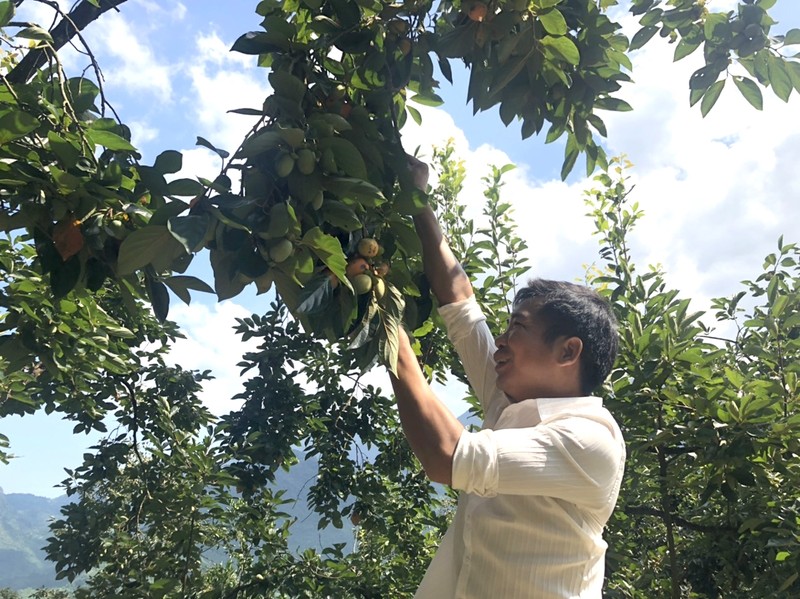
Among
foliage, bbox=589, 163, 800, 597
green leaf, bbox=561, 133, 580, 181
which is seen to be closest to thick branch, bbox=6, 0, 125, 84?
green leaf, bbox=561, 133, 580, 181

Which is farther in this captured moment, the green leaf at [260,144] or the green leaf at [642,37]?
the green leaf at [642,37]

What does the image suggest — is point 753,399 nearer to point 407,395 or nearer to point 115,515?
point 407,395

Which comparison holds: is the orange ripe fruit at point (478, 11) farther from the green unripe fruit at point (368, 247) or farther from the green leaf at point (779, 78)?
the green leaf at point (779, 78)

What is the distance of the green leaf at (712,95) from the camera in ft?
6.28

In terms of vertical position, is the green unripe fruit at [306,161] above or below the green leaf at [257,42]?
below

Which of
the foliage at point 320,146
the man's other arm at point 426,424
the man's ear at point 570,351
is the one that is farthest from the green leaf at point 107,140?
the man's ear at point 570,351

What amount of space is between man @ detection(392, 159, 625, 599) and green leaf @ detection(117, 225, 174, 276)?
52cm

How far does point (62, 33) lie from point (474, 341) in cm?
158

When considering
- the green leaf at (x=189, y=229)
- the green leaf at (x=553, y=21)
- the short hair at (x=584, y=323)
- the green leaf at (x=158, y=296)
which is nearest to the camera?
the green leaf at (x=189, y=229)

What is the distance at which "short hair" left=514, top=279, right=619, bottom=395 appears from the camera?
167cm

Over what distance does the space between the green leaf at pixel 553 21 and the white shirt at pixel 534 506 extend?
0.86 metres

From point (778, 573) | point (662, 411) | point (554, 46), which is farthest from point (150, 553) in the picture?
point (554, 46)

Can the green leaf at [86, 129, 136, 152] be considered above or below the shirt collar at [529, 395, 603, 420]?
above

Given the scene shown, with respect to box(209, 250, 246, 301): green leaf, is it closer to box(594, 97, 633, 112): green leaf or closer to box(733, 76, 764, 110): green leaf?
box(594, 97, 633, 112): green leaf
